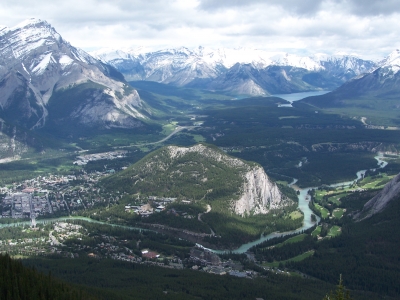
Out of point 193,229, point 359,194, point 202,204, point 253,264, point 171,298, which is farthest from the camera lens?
point 359,194

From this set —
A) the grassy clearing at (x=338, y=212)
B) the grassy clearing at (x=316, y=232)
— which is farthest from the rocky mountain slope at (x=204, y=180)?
the grassy clearing at (x=316, y=232)

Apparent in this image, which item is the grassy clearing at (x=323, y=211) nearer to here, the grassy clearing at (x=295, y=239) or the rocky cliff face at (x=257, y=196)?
the rocky cliff face at (x=257, y=196)

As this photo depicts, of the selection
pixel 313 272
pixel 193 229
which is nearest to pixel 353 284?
pixel 313 272

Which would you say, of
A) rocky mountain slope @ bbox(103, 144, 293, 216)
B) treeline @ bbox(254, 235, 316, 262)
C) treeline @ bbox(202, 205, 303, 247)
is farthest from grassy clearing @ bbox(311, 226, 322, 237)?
rocky mountain slope @ bbox(103, 144, 293, 216)

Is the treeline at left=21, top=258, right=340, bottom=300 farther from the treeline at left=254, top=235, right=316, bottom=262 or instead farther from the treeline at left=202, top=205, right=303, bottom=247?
the treeline at left=202, top=205, right=303, bottom=247

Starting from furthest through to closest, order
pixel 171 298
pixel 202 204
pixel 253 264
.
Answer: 1. pixel 202 204
2. pixel 253 264
3. pixel 171 298

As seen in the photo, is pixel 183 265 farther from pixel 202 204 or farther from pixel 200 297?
pixel 202 204

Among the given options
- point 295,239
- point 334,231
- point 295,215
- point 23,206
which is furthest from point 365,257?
point 23,206
